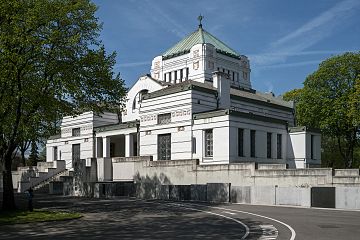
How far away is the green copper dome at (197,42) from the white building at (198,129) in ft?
14.7

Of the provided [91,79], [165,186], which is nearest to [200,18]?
[165,186]

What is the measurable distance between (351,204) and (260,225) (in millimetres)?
12527

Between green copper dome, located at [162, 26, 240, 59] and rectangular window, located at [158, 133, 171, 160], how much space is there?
900 inches

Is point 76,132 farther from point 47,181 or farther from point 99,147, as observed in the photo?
point 47,181

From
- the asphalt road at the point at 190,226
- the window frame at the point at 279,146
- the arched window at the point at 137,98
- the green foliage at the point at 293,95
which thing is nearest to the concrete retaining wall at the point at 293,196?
the asphalt road at the point at 190,226

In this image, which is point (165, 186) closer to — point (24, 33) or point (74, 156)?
point (24, 33)

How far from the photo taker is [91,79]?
94.6ft

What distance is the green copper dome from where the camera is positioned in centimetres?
7012

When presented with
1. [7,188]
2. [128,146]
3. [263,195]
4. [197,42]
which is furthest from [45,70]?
[197,42]

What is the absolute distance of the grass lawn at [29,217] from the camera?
23.4 meters

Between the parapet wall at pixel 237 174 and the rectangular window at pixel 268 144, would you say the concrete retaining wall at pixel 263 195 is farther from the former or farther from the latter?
the rectangular window at pixel 268 144

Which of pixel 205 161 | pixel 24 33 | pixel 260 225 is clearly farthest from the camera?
pixel 205 161

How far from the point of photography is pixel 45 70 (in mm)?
26781

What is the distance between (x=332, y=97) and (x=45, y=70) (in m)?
41.0
